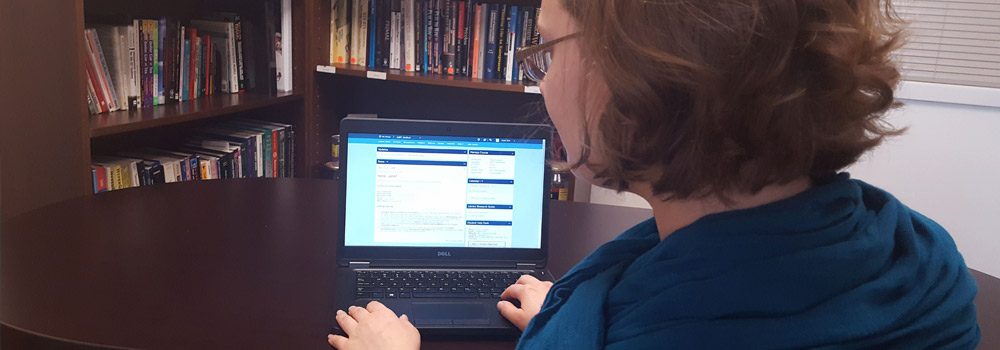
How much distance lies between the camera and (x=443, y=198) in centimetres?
119

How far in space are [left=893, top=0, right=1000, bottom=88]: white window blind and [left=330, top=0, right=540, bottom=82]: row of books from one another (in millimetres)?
1319

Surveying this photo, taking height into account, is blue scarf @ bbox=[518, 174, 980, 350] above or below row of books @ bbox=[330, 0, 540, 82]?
below

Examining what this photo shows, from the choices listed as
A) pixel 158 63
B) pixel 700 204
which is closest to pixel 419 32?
pixel 158 63

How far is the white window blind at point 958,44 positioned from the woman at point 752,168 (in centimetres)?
226

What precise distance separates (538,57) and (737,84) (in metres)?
0.26

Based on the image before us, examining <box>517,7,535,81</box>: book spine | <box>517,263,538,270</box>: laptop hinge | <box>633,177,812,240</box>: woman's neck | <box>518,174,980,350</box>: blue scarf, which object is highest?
<box>517,7,535,81</box>: book spine

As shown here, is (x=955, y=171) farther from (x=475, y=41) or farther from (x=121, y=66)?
(x=121, y=66)

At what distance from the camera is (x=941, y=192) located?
2727mm

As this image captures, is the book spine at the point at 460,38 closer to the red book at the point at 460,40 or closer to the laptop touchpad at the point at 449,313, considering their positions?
the red book at the point at 460,40

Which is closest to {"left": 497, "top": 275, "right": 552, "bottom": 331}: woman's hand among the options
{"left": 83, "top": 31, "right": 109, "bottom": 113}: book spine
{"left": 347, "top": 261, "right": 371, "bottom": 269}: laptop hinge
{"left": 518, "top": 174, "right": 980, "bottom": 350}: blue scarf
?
{"left": 347, "top": 261, "right": 371, "bottom": 269}: laptop hinge

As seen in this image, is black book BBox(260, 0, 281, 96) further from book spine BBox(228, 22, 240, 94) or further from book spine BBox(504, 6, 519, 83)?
book spine BBox(504, 6, 519, 83)

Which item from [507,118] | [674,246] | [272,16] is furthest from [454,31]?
[674,246]

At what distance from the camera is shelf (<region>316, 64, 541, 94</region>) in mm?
2613

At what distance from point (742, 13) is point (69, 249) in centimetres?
106
